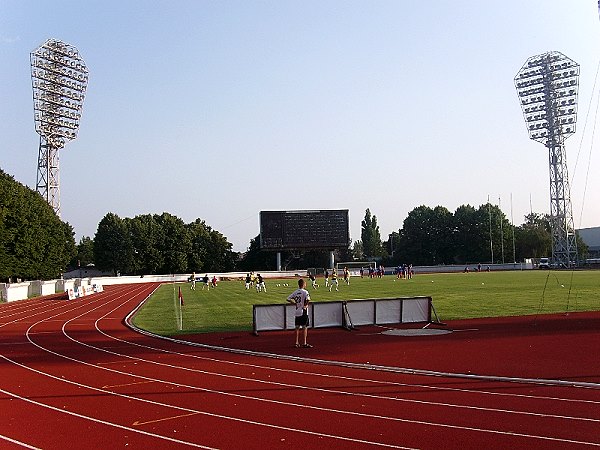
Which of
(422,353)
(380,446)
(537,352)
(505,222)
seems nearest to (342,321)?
(422,353)

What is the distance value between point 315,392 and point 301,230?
7232 centimetres

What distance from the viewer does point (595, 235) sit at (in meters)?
132

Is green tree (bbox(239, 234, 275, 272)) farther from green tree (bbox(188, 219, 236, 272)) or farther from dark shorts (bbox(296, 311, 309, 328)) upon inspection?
dark shorts (bbox(296, 311, 309, 328))

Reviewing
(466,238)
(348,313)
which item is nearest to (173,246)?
(466,238)

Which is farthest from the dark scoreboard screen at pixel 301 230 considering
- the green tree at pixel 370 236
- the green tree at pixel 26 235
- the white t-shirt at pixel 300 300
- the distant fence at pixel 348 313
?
the white t-shirt at pixel 300 300

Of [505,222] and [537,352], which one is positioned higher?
[505,222]

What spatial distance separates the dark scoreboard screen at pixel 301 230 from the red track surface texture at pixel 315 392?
63985mm

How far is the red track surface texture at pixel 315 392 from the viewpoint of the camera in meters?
8.27

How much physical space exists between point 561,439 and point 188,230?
100211mm

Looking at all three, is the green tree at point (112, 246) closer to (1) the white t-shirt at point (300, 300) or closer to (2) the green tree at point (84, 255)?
(2) the green tree at point (84, 255)

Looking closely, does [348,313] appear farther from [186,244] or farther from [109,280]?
[186,244]

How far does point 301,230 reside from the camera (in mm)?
83250

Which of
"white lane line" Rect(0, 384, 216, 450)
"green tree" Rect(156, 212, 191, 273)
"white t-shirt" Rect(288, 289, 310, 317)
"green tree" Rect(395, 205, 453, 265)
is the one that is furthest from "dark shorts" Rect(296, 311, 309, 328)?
"green tree" Rect(395, 205, 453, 265)

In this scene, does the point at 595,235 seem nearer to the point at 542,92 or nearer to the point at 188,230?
the point at 542,92
